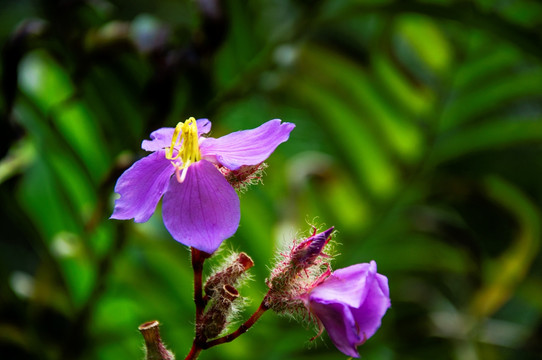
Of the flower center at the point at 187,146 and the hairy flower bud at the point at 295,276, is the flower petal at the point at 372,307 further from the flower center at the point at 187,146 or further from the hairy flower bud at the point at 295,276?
the flower center at the point at 187,146

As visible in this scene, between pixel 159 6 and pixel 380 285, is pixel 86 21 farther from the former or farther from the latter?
pixel 159 6

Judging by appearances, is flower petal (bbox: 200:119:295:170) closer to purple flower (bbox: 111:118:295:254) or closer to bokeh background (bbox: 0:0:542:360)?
purple flower (bbox: 111:118:295:254)

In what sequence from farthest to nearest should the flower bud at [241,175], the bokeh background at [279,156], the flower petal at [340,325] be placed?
the bokeh background at [279,156] → the flower bud at [241,175] → the flower petal at [340,325]

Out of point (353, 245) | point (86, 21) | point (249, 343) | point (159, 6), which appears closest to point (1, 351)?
point (249, 343)

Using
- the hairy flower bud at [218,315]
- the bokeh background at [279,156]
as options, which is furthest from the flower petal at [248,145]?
the bokeh background at [279,156]

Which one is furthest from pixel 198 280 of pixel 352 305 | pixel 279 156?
pixel 279 156

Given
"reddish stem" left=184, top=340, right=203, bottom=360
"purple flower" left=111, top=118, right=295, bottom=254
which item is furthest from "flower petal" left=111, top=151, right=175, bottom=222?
"reddish stem" left=184, top=340, right=203, bottom=360
